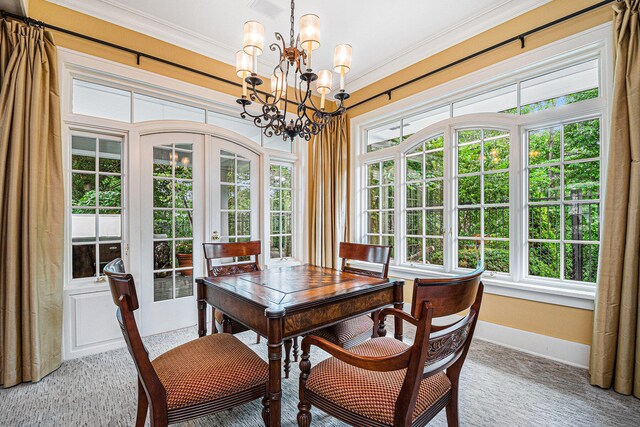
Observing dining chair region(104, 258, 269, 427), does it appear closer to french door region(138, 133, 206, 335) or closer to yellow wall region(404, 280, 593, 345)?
french door region(138, 133, 206, 335)

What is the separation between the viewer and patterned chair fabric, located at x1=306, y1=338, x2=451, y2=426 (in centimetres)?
113

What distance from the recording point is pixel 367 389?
47.1 inches

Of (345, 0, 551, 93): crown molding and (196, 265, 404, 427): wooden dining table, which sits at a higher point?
(345, 0, 551, 93): crown molding

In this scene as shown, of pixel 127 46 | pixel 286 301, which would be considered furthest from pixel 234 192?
pixel 286 301

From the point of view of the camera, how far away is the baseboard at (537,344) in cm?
231

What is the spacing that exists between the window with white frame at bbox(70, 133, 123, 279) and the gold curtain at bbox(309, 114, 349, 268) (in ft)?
7.64

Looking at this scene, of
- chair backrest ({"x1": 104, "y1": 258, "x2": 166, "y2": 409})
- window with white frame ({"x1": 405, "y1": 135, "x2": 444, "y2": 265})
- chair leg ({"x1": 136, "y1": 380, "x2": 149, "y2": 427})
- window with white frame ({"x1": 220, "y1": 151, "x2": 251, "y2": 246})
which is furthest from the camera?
window with white frame ({"x1": 220, "y1": 151, "x2": 251, "y2": 246})

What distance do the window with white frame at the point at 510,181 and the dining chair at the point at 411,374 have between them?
186 cm

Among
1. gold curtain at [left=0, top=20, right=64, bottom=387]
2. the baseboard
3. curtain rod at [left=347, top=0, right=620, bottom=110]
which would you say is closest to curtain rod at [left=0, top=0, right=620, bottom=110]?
curtain rod at [left=347, top=0, right=620, bottom=110]

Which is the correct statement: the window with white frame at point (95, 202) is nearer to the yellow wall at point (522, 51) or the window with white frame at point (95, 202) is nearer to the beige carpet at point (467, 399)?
the beige carpet at point (467, 399)

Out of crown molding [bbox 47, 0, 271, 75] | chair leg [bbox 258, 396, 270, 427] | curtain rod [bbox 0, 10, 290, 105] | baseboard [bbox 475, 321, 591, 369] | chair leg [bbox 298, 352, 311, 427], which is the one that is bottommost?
baseboard [bbox 475, 321, 591, 369]

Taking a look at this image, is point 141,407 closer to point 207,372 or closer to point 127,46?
point 207,372

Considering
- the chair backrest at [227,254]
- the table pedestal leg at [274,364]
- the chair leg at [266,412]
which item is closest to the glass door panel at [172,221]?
the chair backrest at [227,254]

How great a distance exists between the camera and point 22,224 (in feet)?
7.17
